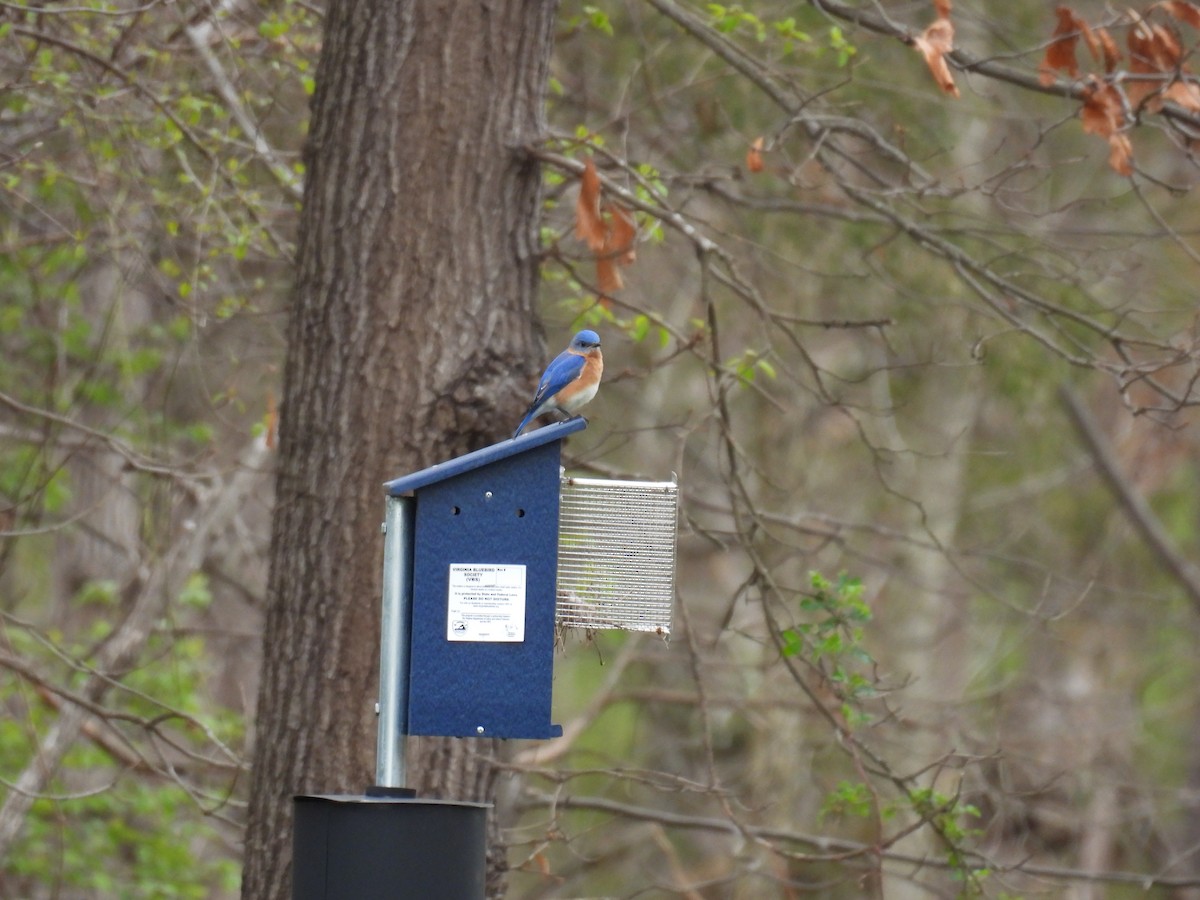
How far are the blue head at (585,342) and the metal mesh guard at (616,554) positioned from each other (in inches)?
35.2

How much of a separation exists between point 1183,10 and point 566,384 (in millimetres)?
2187

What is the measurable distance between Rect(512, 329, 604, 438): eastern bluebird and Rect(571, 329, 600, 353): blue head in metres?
0.14

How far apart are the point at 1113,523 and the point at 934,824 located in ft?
30.5

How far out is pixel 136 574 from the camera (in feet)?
20.8

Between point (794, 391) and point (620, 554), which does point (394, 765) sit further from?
point (794, 391)

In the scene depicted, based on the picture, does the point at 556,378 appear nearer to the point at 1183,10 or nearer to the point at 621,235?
the point at 621,235

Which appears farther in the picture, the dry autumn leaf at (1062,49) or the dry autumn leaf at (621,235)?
the dry autumn leaf at (1062,49)

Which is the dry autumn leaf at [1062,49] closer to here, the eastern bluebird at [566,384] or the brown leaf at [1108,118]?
the brown leaf at [1108,118]

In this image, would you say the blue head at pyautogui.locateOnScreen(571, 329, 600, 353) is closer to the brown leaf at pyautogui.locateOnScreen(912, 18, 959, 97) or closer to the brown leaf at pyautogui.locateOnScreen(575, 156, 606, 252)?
the brown leaf at pyautogui.locateOnScreen(575, 156, 606, 252)

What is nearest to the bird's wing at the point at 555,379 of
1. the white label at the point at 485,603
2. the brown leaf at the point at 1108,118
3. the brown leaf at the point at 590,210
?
the brown leaf at the point at 590,210

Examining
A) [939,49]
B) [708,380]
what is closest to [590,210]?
[708,380]

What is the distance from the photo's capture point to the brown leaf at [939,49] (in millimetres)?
4055

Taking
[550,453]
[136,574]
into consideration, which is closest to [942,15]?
[550,453]

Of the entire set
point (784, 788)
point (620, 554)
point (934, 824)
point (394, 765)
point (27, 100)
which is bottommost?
point (784, 788)
